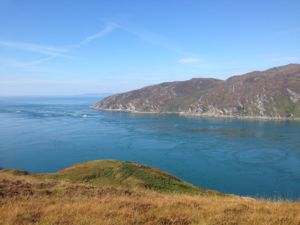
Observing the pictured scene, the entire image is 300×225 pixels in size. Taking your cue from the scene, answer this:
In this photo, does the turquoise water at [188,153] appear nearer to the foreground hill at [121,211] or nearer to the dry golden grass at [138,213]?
the foreground hill at [121,211]

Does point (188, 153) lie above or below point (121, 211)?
below

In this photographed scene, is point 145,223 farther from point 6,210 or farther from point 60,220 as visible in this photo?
point 6,210

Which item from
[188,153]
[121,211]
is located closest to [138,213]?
[121,211]

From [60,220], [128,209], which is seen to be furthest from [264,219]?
[60,220]

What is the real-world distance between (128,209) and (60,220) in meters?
2.37

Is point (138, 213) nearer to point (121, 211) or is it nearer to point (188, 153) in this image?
point (121, 211)

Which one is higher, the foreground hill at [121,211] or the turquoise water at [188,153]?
the foreground hill at [121,211]

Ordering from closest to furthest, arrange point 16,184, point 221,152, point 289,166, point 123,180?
point 16,184 < point 123,180 < point 289,166 < point 221,152

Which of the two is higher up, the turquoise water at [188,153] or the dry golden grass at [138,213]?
the dry golden grass at [138,213]

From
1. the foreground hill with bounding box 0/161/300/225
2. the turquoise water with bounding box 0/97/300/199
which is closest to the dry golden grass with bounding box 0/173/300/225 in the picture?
the foreground hill with bounding box 0/161/300/225

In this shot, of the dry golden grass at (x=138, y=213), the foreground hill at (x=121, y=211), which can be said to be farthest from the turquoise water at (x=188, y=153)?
the dry golden grass at (x=138, y=213)

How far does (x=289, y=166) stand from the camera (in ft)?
364

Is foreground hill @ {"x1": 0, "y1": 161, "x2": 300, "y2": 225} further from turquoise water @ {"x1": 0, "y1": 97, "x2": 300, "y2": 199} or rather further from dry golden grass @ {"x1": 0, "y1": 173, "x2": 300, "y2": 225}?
turquoise water @ {"x1": 0, "y1": 97, "x2": 300, "y2": 199}

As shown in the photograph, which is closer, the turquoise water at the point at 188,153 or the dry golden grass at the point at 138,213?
the dry golden grass at the point at 138,213
